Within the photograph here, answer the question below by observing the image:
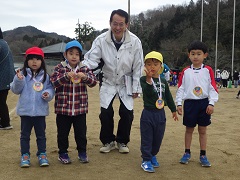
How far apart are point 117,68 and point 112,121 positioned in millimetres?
741

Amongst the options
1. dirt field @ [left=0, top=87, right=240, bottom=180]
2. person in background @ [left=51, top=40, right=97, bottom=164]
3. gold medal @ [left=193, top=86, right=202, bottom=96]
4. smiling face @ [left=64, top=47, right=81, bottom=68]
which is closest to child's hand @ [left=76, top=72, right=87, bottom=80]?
person in background @ [left=51, top=40, right=97, bottom=164]

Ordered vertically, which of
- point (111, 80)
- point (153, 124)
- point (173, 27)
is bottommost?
point (153, 124)

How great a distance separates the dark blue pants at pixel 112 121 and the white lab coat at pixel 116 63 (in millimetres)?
79

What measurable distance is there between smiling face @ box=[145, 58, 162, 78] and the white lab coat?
2.04ft

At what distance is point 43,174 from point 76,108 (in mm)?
820

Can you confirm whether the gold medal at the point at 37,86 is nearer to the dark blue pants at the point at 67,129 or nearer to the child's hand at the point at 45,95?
the child's hand at the point at 45,95

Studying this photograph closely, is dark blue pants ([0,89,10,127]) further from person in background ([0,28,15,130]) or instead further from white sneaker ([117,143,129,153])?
white sneaker ([117,143,129,153])

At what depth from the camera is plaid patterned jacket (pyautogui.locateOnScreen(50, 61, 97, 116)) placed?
12.0ft

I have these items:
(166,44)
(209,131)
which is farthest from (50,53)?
(209,131)

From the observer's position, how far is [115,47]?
425 centimetres

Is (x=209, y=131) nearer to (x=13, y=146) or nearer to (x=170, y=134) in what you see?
(x=170, y=134)

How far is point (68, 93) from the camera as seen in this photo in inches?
146

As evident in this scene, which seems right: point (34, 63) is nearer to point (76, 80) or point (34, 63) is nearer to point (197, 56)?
point (76, 80)

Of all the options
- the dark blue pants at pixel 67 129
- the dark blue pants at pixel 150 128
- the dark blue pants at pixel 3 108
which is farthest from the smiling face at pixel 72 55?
Answer: the dark blue pants at pixel 3 108
